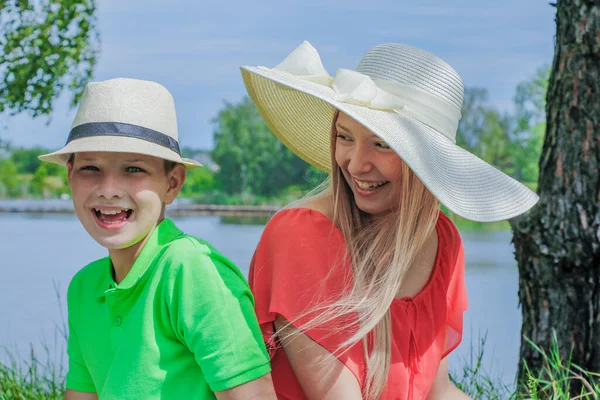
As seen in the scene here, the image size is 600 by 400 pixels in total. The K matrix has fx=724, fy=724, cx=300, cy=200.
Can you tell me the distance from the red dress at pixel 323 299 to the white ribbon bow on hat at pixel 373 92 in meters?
0.31

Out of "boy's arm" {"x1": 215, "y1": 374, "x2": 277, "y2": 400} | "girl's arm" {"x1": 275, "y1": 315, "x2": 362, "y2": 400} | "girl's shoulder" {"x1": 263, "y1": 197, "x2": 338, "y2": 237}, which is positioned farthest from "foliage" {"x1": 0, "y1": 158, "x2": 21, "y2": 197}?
"boy's arm" {"x1": 215, "y1": 374, "x2": 277, "y2": 400}

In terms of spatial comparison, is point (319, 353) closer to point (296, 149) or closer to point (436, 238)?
point (436, 238)

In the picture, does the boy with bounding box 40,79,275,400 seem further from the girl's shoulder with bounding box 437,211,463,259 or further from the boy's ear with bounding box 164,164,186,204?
the girl's shoulder with bounding box 437,211,463,259

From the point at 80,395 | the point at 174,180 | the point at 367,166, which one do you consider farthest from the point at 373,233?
the point at 80,395

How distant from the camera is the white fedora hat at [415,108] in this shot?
1.63 meters

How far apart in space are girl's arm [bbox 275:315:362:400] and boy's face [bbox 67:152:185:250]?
15.4 inches

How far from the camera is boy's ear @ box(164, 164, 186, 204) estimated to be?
1723mm

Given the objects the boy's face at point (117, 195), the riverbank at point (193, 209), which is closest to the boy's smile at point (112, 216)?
the boy's face at point (117, 195)

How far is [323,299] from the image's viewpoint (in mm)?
1674

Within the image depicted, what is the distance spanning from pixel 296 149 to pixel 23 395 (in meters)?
1.86

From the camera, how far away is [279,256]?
170 centimetres

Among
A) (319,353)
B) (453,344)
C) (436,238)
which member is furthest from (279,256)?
(453,344)

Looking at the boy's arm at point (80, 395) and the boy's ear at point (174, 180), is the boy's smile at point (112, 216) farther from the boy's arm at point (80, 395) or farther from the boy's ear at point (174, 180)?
the boy's arm at point (80, 395)

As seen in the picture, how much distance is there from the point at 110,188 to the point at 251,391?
21.3 inches
